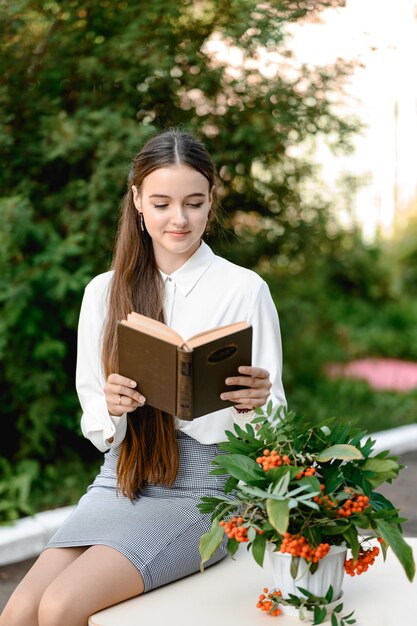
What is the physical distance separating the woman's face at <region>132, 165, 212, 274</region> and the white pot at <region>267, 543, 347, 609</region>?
943 millimetres

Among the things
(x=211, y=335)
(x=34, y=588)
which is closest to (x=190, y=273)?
(x=211, y=335)

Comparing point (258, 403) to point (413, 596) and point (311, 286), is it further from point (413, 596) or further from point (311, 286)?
point (311, 286)

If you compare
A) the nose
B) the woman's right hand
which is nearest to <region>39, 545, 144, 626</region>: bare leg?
the woman's right hand

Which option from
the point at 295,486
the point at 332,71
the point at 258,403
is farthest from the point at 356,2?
the point at 295,486

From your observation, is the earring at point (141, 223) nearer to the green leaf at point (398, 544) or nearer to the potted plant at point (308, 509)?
the potted plant at point (308, 509)

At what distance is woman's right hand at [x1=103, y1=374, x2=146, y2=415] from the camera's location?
7.44ft

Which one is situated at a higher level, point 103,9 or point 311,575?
point 103,9

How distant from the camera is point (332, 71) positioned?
4.54 m

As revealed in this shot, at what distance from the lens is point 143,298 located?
2602 mm

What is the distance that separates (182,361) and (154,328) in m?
0.15

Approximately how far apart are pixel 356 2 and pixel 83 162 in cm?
166

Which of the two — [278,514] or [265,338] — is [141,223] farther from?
[278,514]

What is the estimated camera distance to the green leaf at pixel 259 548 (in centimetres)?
191

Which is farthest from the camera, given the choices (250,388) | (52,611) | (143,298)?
(143,298)
